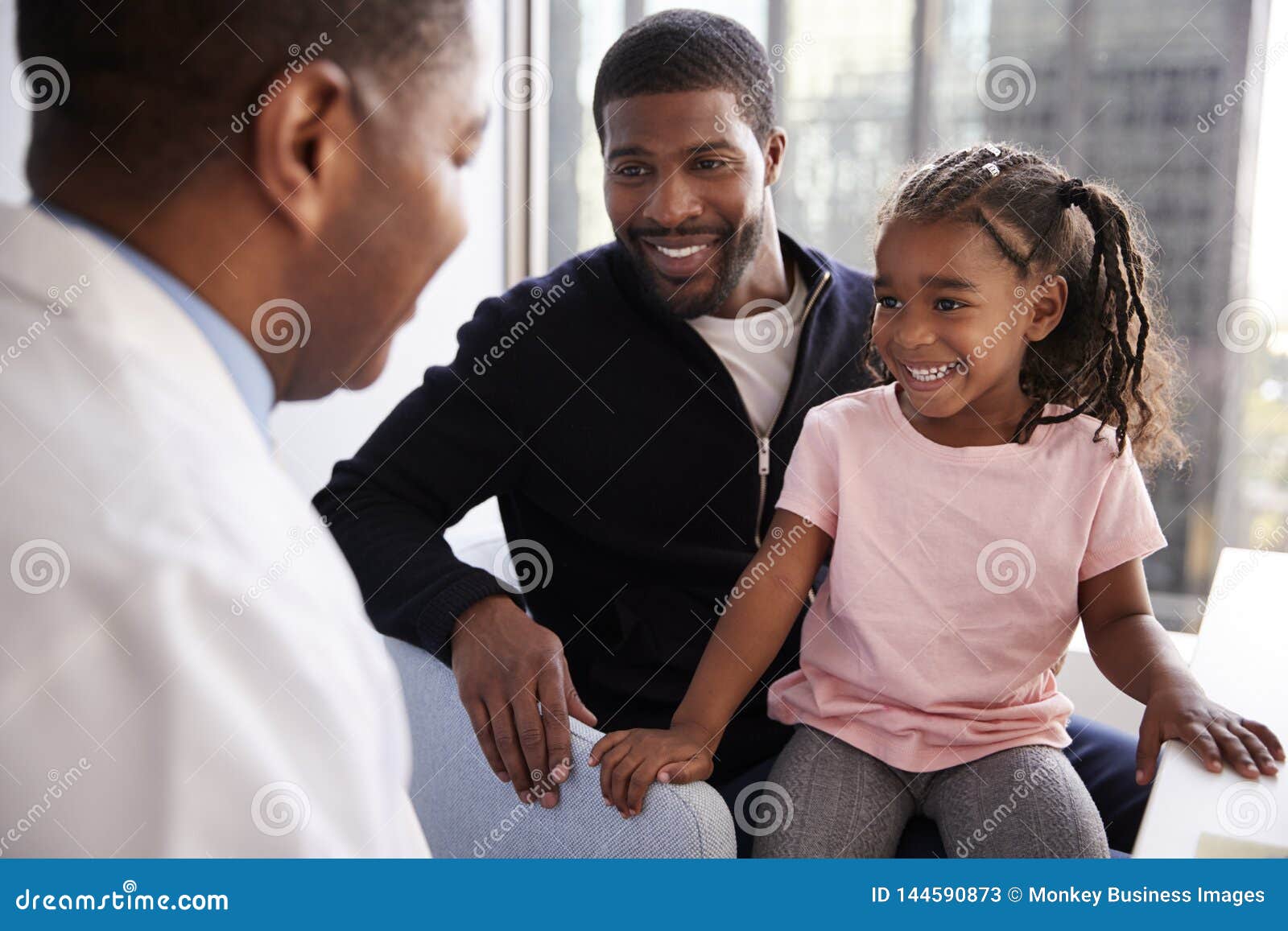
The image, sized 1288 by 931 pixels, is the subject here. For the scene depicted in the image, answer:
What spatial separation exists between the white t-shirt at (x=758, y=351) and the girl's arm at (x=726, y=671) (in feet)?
0.77

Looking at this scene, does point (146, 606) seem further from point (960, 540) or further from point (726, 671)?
point (960, 540)

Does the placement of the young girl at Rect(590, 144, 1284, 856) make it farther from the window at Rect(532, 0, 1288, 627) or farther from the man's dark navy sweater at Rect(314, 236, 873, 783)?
the window at Rect(532, 0, 1288, 627)

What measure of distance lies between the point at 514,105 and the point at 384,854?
208 cm

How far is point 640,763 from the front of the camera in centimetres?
105

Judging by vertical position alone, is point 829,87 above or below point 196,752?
above

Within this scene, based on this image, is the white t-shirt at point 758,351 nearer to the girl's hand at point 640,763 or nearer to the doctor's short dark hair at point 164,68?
the girl's hand at point 640,763

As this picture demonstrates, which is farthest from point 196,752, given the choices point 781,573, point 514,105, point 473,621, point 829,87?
point 829,87

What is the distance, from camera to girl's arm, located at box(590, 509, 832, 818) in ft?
3.44

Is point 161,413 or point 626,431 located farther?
point 626,431

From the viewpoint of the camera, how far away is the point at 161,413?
803mm

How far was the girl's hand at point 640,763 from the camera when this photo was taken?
1.04m

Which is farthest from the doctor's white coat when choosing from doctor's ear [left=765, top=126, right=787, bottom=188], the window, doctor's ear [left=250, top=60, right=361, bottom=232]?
the window

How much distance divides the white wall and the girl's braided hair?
22.3 inches

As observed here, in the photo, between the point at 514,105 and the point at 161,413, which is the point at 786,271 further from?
the point at 514,105
